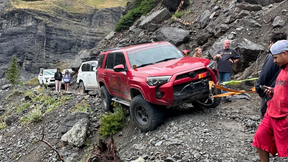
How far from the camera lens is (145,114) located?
19.3 ft

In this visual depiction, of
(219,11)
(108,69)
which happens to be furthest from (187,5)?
(108,69)

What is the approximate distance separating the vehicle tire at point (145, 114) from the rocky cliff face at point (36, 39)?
Answer: 73442 mm

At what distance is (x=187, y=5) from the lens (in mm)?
19547

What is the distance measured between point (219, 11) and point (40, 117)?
38.7 feet

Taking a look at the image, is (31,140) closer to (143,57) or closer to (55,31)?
(143,57)

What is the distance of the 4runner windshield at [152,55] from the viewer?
6438mm

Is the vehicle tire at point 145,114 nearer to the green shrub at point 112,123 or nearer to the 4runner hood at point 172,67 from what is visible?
the 4runner hood at point 172,67

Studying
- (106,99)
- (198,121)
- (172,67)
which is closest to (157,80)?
(172,67)

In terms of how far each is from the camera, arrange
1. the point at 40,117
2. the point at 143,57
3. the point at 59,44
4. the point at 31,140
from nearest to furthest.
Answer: the point at 143,57, the point at 31,140, the point at 40,117, the point at 59,44

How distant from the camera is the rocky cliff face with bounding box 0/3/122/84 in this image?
76.1m

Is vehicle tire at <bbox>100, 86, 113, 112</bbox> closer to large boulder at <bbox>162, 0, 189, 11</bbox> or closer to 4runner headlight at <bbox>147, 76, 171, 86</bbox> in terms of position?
4runner headlight at <bbox>147, 76, 171, 86</bbox>

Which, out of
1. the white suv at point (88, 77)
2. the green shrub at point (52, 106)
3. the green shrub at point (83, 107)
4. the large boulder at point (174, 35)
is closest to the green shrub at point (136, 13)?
the large boulder at point (174, 35)

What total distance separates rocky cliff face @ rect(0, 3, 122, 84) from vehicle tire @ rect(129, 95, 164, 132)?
241 feet

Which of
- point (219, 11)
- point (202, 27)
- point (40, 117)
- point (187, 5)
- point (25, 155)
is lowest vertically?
point (25, 155)
